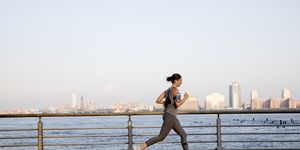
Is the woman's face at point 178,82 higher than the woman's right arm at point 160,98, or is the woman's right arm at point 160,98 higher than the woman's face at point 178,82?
the woman's face at point 178,82

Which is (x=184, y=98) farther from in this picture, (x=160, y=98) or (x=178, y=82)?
(x=160, y=98)

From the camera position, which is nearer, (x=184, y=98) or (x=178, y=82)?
(x=184, y=98)

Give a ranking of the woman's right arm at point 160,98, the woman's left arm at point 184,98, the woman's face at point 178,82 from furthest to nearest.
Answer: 1. the woman's right arm at point 160,98
2. the woman's face at point 178,82
3. the woman's left arm at point 184,98

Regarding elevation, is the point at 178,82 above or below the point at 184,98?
above

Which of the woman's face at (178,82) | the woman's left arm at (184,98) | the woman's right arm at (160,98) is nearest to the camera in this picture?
the woman's left arm at (184,98)

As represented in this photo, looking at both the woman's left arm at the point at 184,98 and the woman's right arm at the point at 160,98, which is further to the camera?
the woman's right arm at the point at 160,98

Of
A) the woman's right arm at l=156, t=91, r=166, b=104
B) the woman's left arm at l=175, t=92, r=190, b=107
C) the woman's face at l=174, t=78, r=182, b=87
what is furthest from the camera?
the woman's right arm at l=156, t=91, r=166, b=104

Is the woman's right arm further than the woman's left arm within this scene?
Yes

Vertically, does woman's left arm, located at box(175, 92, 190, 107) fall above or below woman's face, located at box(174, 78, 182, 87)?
below

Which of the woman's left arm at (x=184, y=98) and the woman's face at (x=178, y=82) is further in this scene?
the woman's face at (x=178, y=82)

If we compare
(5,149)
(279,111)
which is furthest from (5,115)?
(5,149)

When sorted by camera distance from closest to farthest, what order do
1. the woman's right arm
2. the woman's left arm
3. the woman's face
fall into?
1. the woman's left arm
2. the woman's face
3. the woman's right arm

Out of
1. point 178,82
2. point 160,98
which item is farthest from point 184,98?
point 160,98

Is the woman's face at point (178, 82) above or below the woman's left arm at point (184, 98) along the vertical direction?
above
